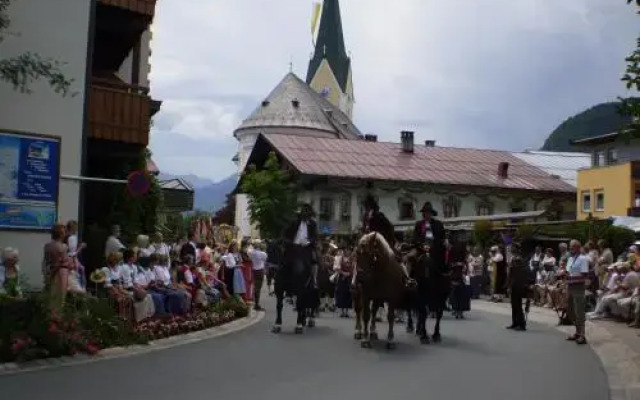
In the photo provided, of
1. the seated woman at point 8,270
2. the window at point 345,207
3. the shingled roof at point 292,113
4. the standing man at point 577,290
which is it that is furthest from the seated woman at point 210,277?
the shingled roof at point 292,113

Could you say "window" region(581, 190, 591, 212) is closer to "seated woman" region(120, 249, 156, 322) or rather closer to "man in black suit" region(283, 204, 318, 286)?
"man in black suit" region(283, 204, 318, 286)

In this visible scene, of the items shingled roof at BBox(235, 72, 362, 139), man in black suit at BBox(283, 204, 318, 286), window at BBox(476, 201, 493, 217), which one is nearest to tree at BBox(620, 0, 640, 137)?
man in black suit at BBox(283, 204, 318, 286)

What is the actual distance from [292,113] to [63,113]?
273 ft

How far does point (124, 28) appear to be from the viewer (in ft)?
74.9

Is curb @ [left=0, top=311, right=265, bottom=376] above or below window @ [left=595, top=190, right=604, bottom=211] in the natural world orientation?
below

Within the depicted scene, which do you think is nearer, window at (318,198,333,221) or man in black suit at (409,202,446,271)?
man in black suit at (409,202,446,271)

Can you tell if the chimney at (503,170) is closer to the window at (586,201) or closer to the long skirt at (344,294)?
the window at (586,201)

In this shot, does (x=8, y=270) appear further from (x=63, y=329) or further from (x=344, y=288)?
(x=344, y=288)

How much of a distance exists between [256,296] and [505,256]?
9.27m

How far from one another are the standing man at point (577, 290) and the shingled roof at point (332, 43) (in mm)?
127911

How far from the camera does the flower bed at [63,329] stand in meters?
11.3

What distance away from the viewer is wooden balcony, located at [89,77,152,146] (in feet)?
65.8

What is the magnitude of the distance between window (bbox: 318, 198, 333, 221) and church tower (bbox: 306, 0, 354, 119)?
3150 inches

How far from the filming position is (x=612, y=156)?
5638 centimetres
